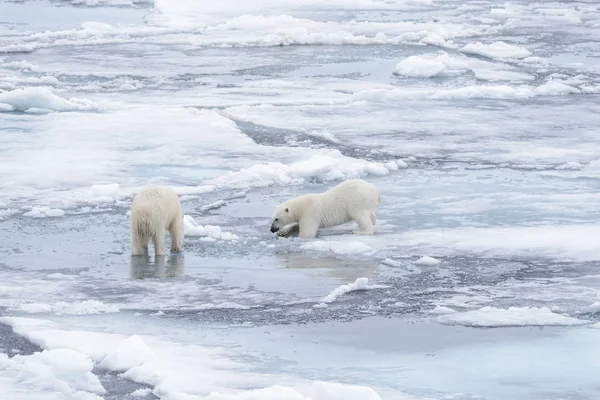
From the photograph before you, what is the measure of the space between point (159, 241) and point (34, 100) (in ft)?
19.4

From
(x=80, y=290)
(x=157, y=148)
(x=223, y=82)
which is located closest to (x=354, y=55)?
(x=223, y=82)

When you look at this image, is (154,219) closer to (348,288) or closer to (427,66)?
(348,288)

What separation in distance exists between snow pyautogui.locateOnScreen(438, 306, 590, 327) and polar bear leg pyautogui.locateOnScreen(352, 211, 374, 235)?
1932mm

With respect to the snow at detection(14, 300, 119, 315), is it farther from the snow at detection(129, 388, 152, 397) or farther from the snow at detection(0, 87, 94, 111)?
the snow at detection(0, 87, 94, 111)

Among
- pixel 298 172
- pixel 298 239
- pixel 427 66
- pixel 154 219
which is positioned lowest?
pixel 298 239

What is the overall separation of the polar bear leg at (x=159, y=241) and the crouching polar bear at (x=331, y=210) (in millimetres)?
904

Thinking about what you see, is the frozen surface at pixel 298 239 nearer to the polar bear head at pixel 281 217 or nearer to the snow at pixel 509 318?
the snow at pixel 509 318

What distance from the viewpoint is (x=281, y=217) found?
25.8 feet

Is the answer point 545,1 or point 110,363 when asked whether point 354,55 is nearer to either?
point 545,1

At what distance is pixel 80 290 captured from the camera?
653cm

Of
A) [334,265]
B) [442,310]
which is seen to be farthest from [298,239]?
[442,310]

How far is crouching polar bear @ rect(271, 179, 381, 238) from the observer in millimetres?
7930

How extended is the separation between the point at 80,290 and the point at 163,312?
2.21 ft

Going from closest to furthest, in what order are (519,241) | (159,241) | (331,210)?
1. (159,241)
2. (519,241)
3. (331,210)
